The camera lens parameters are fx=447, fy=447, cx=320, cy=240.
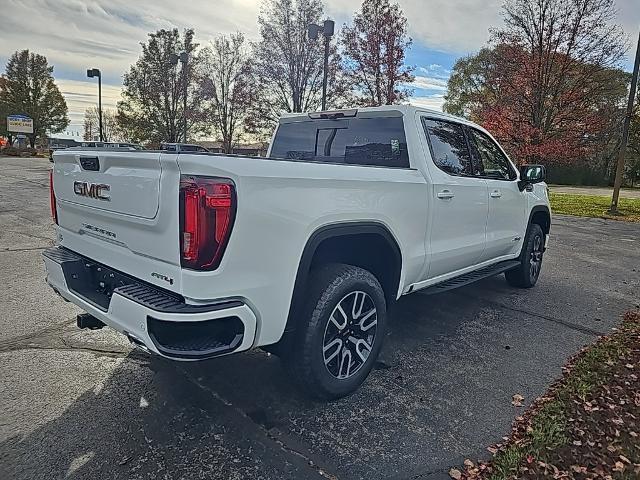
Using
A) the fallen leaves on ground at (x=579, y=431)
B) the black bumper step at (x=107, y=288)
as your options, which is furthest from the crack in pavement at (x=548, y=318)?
the black bumper step at (x=107, y=288)

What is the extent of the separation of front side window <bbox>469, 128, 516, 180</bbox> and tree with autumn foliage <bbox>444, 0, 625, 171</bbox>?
13176 millimetres

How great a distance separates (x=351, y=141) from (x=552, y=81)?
1608 cm

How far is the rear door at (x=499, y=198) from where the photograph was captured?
4.46m

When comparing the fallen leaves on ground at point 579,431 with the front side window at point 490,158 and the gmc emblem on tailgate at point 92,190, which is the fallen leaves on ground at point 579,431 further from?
the gmc emblem on tailgate at point 92,190

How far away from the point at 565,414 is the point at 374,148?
2.34 meters

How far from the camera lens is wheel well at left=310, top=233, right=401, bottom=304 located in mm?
2977

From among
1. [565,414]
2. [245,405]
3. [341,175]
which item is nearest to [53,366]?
[245,405]

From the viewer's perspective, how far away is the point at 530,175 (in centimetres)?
492

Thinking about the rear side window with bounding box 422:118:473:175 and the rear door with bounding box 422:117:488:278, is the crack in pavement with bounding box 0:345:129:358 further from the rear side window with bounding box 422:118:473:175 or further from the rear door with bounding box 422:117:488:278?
the rear side window with bounding box 422:118:473:175

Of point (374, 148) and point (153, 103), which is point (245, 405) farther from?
point (153, 103)

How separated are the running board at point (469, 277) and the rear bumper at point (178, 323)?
199cm

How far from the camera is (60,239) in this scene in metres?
3.17

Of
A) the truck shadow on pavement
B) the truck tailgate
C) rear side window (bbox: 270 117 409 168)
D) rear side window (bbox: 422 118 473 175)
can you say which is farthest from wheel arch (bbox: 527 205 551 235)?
the truck tailgate

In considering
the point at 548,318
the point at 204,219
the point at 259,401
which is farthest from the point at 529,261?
the point at 204,219
